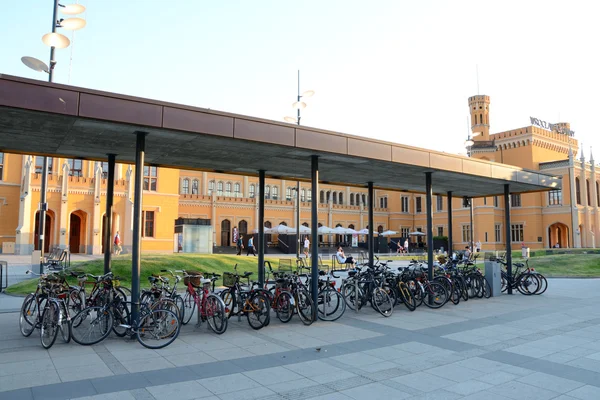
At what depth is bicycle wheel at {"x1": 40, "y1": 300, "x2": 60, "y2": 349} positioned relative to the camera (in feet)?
23.8

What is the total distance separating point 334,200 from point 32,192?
135 ft

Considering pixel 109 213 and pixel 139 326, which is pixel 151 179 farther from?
pixel 139 326

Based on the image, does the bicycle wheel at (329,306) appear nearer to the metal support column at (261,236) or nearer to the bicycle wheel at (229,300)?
the metal support column at (261,236)

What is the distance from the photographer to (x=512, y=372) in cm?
625

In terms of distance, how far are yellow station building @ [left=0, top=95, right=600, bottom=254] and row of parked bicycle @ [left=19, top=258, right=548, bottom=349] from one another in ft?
85.3

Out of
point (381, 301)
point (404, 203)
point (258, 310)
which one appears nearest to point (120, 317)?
point (258, 310)

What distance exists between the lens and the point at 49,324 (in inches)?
288

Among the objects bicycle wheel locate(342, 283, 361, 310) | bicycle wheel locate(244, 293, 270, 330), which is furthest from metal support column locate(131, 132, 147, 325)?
bicycle wheel locate(342, 283, 361, 310)

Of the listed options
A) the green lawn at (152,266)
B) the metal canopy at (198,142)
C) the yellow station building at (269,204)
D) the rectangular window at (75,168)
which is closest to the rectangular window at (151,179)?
the yellow station building at (269,204)

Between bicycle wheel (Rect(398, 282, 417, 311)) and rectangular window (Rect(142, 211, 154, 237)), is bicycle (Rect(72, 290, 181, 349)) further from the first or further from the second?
rectangular window (Rect(142, 211, 154, 237))

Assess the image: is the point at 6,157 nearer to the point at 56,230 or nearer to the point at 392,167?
the point at 56,230

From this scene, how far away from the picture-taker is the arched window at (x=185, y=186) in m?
54.8

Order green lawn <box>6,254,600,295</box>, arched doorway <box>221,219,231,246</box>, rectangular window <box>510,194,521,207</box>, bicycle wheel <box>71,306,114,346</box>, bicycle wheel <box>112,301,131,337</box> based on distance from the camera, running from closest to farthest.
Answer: bicycle wheel <box>71,306,114,346</box> → bicycle wheel <box>112,301,131,337</box> → green lawn <box>6,254,600,295</box> → arched doorway <box>221,219,231,246</box> → rectangular window <box>510,194,521,207</box>

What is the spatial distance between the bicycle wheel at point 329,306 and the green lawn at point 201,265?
674 centimetres
